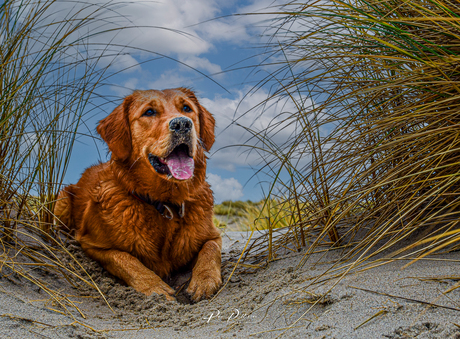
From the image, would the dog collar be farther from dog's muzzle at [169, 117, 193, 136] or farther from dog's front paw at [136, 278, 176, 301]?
dog's muzzle at [169, 117, 193, 136]

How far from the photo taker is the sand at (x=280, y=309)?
61.4 inches

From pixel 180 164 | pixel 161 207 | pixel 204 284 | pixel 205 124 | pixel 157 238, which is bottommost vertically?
pixel 204 284

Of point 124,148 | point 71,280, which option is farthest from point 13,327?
point 124,148

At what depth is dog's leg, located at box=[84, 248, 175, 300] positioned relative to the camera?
269cm

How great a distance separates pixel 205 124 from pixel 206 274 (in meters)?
1.36

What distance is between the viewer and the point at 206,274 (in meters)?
2.75

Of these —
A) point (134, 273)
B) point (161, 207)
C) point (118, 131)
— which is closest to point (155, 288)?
point (134, 273)

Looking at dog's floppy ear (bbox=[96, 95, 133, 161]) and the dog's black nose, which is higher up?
dog's floppy ear (bbox=[96, 95, 133, 161])

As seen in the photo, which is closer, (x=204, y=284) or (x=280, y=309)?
(x=280, y=309)

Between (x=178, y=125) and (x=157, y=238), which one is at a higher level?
(x=178, y=125)

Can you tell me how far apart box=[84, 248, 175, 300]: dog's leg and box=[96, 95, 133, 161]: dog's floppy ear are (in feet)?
2.61

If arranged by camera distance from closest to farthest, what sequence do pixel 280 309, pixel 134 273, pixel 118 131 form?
pixel 280 309
pixel 134 273
pixel 118 131

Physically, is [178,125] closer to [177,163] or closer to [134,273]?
[177,163]

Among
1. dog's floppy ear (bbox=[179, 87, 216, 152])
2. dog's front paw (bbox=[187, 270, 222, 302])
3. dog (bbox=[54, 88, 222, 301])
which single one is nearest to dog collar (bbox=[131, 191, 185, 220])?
dog (bbox=[54, 88, 222, 301])
